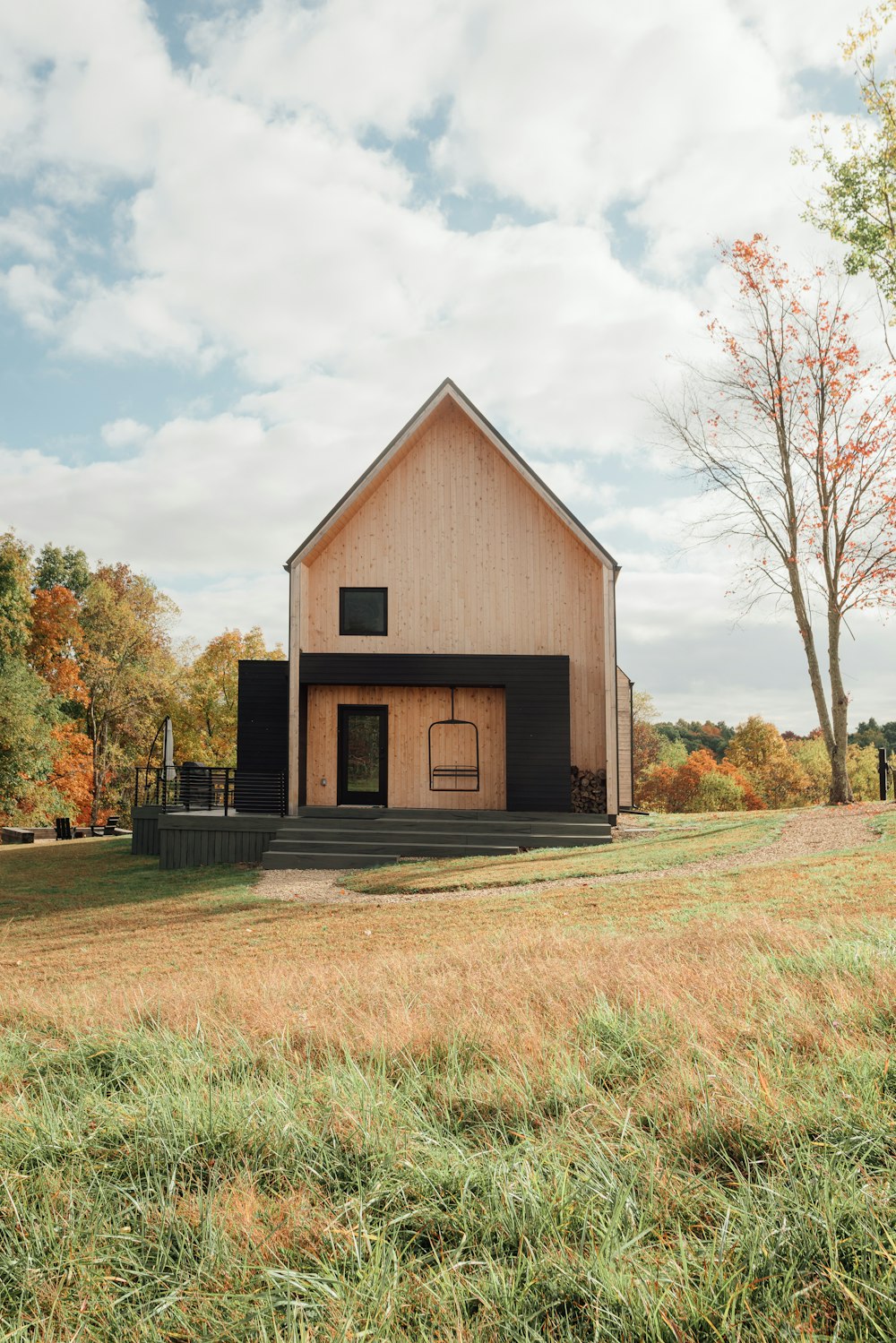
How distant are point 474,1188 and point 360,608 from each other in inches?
698

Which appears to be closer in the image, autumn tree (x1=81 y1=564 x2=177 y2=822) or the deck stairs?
the deck stairs

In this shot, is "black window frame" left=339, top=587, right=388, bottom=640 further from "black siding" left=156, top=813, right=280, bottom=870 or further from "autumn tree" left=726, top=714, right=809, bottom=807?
"autumn tree" left=726, top=714, right=809, bottom=807

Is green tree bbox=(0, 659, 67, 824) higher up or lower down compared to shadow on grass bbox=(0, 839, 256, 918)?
higher up

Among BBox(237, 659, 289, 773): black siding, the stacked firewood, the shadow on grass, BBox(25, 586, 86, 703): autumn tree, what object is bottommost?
the shadow on grass

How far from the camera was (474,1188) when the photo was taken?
280 centimetres

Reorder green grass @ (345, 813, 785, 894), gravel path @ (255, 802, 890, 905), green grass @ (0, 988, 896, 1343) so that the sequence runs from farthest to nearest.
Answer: green grass @ (345, 813, 785, 894), gravel path @ (255, 802, 890, 905), green grass @ (0, 988, 896, 1343)

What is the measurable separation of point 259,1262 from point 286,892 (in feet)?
35.5

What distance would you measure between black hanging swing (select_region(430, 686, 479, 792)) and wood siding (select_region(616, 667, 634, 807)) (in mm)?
5215

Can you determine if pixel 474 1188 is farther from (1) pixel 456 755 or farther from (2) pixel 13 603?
(2) pixel 13 603

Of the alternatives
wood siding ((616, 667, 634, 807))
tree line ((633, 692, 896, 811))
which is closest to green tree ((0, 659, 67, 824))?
wood siding ((616, 667, 634, 807))

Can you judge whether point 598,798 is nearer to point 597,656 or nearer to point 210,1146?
point 597,656

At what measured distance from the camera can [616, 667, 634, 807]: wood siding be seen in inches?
923

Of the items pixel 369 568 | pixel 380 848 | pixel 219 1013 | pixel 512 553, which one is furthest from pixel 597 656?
pixel 219 1013

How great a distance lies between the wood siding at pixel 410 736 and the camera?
19609 mm
